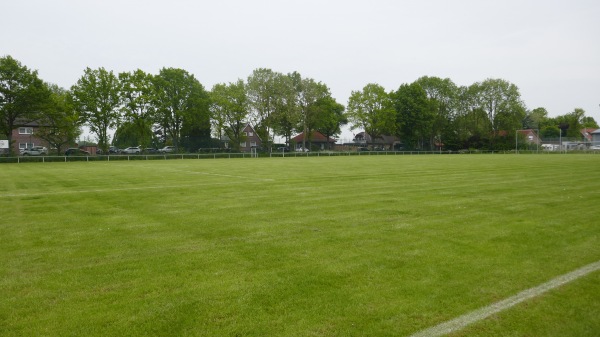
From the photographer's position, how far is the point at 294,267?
213 inches

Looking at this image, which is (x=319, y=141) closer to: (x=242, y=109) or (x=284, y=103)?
(x=284, y=103)

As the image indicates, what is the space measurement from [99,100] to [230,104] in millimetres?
20013

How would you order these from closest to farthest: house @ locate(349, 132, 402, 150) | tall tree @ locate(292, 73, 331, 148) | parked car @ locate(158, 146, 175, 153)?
parked car @ locate(158, 146, 175, 153) → tall tree @ locate(292, 73, 331, 148) → house @ locate(349, 132, 402, 150)

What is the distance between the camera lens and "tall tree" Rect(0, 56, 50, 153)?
44.4 meters

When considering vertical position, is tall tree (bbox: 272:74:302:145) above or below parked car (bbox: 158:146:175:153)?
above

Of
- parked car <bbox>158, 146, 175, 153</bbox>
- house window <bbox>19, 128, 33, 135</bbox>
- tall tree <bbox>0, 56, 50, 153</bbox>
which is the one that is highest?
tall tree <bbox>0, 56, 50, 153</bbox>

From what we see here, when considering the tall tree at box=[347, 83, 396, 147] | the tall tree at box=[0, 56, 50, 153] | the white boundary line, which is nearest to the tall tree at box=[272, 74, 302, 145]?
the tall tree at box=[347, 83, 396, 147]

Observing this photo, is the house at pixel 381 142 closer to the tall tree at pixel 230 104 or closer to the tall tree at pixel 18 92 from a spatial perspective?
the tall tree at pixel 230 104

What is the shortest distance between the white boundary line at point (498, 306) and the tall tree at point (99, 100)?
57999 mm

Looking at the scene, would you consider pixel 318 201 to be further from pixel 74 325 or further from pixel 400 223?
pixel 74 325

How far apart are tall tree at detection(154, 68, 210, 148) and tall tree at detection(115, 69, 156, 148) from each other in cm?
131

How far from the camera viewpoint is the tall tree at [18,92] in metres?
44.4

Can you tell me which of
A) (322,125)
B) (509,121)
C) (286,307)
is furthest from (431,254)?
(509,121)

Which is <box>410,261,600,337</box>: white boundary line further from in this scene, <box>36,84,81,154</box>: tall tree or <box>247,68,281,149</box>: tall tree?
<box>247,68,281,149</box>: tall tree
